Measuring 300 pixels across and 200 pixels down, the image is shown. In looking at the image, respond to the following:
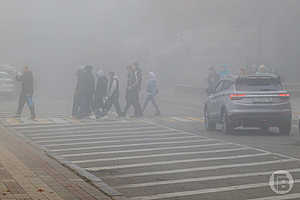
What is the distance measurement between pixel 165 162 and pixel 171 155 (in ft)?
3.49

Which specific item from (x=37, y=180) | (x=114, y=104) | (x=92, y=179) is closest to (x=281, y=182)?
(x=92, y=179)

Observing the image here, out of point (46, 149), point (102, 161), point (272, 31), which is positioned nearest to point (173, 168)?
point (102, 161)

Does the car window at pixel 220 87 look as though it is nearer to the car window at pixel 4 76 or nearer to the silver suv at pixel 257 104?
the silver suv at pixel 257 104

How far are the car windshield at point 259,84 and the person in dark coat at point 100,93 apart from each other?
7696 millimetres

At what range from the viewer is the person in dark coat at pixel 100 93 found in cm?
2555

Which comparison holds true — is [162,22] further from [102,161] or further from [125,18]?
[102,161]

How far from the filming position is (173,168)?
12.4 meters

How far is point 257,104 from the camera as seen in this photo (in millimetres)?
18688

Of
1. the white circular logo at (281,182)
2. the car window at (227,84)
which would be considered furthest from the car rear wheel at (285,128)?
the white circular logo at (281,182)

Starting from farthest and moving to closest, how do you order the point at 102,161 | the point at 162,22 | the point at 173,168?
the point at 162,22 < the point at 102,161 < the point at 173,168

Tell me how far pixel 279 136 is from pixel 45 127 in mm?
6794

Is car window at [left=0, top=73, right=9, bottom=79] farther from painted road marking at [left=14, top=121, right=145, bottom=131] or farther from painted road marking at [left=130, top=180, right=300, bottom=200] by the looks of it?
painted road marking at [left=130, top=180, right=300, bottom=200]

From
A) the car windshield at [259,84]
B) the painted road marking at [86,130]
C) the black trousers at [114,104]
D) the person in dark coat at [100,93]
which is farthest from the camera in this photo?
the black trousers at [114,104]

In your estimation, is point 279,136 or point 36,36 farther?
point 36,36
